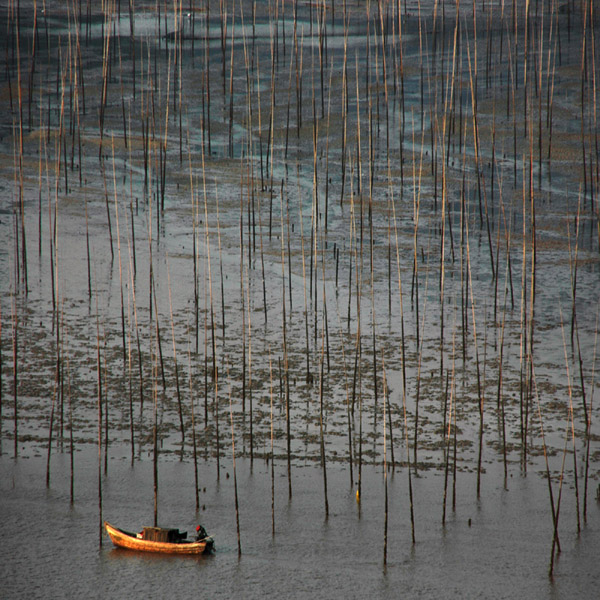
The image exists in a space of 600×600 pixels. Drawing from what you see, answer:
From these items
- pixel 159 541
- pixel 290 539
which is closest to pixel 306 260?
pixel 290 539

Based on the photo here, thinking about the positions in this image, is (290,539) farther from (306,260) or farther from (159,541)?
(306,260)

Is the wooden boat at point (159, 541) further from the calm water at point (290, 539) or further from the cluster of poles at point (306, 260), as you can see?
the cluster of poles at point (306, 260)

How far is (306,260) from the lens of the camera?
25.3 ft

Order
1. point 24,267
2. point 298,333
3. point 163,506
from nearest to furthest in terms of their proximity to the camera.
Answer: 1. point 163,506
2. point 298,333
3. point 24,267

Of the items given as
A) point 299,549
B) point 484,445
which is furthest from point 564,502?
point 299,549

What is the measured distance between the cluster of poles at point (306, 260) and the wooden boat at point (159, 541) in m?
0.23

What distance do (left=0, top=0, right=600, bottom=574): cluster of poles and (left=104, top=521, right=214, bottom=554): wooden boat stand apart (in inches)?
9.1

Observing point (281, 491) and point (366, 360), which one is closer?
point (281, 491)

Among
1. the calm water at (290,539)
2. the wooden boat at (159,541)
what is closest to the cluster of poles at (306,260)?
the calm water at (290,539)

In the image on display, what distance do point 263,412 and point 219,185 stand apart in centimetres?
443

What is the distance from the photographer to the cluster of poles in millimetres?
4898

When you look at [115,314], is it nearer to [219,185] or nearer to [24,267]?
[24,267]

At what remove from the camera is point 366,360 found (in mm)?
5793

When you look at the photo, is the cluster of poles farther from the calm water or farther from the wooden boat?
the wooden boat
